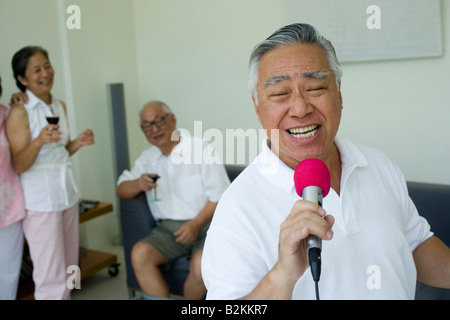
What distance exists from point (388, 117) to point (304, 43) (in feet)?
4.54

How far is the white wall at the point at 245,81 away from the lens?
1955mm

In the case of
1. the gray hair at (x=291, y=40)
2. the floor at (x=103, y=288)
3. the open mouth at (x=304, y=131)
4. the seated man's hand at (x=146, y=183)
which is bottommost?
the floor at (x=103, y=288)

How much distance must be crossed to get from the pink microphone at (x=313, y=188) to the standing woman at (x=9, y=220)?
68.4 inches

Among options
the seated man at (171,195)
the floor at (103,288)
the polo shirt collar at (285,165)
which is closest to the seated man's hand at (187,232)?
the seated man at (171,195)

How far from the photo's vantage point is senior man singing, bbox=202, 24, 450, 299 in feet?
2.44

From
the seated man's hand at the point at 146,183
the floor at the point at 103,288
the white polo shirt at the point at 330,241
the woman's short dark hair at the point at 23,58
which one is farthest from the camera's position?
the floor at the point at 103,288

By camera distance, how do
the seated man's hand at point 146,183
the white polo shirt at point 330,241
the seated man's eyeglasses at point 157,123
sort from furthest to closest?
1. the seated man's eyeglasses at point 157,123
2. the seated man's hand at point 146,183
3. the white polo shirt at point 330,241

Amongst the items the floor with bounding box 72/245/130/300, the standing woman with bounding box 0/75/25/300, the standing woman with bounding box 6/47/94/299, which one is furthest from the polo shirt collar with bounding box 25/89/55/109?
the floor with bounding box 72/245/130/300

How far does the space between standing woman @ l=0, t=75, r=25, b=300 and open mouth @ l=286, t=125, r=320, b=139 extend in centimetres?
165

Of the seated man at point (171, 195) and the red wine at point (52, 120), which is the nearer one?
the red wine at point (52, 120)

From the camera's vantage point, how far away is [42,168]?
6.99 feet

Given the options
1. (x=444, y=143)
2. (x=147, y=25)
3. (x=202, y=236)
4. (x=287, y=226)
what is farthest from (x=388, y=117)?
(x=287, y=226)

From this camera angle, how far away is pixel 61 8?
8.91 feet

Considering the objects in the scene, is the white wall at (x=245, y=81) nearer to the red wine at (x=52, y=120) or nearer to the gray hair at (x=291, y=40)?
the red wine at (x=52, y=120)
